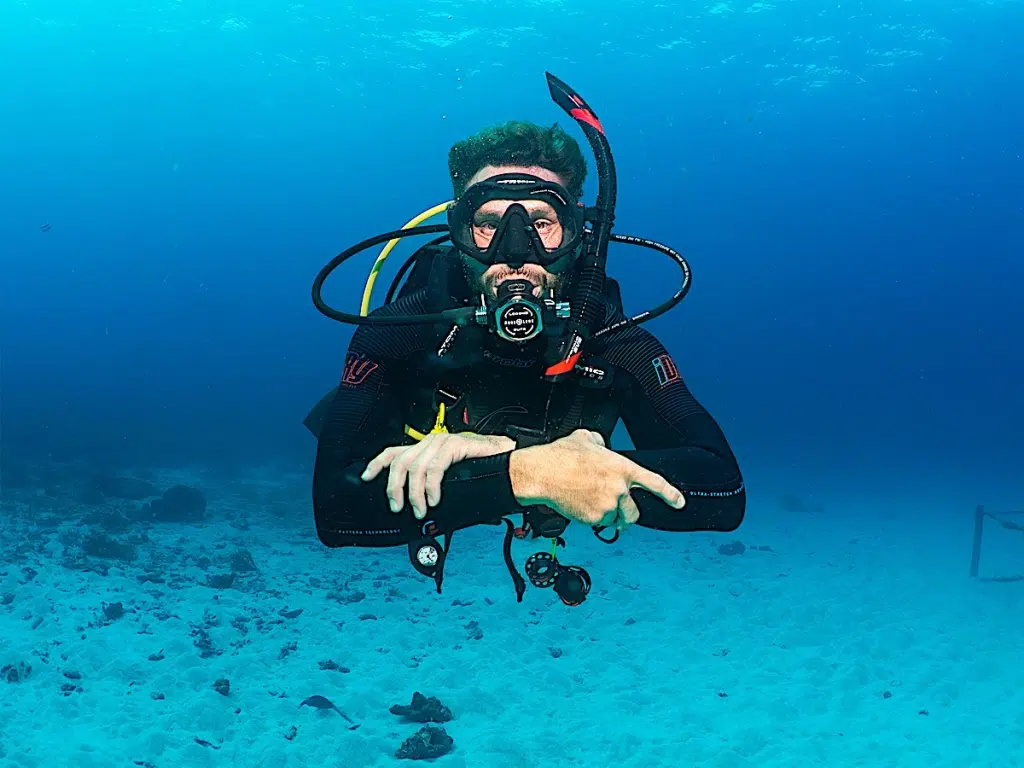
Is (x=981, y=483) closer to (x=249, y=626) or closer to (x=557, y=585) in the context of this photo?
(x=249, y=626)

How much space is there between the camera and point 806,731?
9.20 m

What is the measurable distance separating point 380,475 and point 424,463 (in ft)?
0.79

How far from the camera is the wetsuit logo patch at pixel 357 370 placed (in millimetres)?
3322

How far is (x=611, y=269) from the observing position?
106750 mm

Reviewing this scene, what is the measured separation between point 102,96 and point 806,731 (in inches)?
2464

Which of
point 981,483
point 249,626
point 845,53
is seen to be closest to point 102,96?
point 845,53

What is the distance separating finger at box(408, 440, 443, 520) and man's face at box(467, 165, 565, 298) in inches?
38.3

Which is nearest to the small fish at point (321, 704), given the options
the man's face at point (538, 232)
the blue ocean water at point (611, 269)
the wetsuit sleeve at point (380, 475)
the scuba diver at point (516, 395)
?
the blue ocean water at point (611, 269)

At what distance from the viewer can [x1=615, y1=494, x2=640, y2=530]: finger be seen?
262cm

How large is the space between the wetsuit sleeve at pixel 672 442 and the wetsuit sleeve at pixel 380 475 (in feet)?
2.13

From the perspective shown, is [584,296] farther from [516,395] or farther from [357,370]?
[357,370]

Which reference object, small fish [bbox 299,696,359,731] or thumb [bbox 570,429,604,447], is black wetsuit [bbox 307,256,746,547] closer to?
thumb [bbox 570,429,604,447]

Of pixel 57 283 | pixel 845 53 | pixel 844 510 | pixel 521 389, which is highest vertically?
pixel 57 283

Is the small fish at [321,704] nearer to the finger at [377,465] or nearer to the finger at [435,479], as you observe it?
the finger at [377,465]
